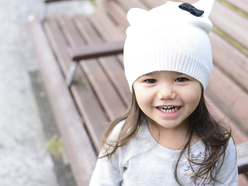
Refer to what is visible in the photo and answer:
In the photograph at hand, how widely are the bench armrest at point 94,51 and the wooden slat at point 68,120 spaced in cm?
34

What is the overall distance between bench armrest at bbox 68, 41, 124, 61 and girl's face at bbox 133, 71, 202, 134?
121cm

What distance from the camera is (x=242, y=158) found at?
5.05ft

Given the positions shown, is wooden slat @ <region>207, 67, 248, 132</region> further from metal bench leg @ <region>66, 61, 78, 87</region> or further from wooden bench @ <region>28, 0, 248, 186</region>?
metal bench leg @ <region>66, 61, 78, 87</region>

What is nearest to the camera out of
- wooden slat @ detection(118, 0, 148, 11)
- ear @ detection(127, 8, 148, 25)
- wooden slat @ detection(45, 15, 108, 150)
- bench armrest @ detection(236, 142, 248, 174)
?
ear @ detection(127, 8, 148, 25)

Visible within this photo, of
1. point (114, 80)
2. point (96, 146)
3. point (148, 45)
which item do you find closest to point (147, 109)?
point (148, 45)

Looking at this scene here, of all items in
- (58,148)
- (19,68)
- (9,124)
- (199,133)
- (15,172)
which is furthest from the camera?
(19,68)

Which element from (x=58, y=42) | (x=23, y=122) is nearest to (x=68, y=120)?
(x=23, y=122)

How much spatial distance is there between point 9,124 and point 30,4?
307cm

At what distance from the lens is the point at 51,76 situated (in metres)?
2.81

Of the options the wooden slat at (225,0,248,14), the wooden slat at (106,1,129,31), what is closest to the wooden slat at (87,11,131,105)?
the wooden slat at (106,1,129,31)

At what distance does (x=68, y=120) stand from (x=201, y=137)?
120 centimetres

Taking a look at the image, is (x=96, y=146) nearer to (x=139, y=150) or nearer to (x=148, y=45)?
(x=139, y=150)

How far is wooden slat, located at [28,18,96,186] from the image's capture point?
2018mm

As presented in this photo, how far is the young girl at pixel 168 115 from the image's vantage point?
1.20 m
